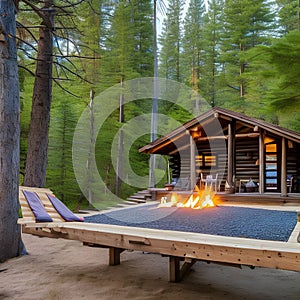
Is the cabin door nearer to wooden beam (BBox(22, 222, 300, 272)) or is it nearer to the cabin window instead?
the cabin window

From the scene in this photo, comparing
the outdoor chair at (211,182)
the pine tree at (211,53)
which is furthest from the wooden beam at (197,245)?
the pine tree at (211,53)

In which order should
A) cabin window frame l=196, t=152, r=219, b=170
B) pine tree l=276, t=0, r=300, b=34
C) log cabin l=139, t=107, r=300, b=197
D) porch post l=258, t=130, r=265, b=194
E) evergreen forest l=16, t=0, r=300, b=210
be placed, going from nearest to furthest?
porch post l=258, t=130, r=265, b=194 < log cabin l=139, t=107, r=300, b=197 < cabin window frame l=196, t=152, r=219, b=170 < evergreen forest l=16, t=0, r=300, b=210 < pine tree l=276, t=0, r=300, b=34

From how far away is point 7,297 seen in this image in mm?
3713

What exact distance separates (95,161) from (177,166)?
4.18m

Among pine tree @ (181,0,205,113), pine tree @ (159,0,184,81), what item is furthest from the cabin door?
pine tree @ (159,0,184,81)

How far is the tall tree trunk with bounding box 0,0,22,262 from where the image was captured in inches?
203

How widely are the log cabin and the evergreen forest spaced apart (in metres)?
1.40

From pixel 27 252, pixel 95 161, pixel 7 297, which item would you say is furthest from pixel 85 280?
pixel 95 161

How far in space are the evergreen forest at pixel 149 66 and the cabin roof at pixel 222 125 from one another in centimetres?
132

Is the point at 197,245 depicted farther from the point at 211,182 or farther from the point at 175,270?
the point at 211,182

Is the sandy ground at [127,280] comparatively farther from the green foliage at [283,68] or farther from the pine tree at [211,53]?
the pine tree at [211,53]

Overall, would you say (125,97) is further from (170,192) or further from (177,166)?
(170,192)

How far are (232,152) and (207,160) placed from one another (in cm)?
271

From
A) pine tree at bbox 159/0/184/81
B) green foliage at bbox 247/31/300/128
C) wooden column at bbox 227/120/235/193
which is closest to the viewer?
green foliage at bbox 247/31/300/128
